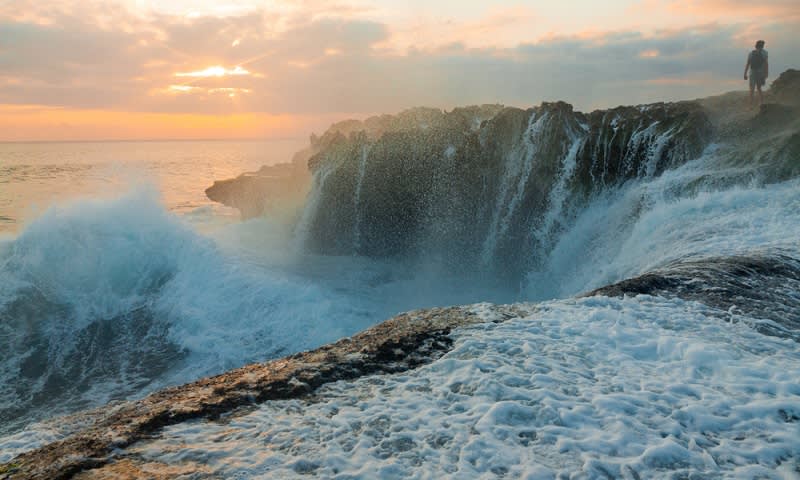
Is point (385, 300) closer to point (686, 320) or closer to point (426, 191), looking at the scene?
point (426, 191)

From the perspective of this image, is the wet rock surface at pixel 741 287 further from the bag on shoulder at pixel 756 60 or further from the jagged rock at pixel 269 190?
the jagged rock at pixel 269 190

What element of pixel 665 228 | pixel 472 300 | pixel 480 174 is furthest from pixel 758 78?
pixel 472 300

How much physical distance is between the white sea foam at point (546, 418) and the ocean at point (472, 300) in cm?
3

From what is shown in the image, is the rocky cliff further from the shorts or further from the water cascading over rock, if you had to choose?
the shorts

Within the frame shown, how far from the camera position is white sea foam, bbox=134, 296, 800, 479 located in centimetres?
404

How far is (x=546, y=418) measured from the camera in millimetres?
4680

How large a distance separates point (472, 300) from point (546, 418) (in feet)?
46.2

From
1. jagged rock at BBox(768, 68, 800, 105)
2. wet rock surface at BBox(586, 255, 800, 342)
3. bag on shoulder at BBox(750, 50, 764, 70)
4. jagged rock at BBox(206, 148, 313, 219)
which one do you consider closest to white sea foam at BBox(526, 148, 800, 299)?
wet rock surface at BBox(586, 255, 800, 342)

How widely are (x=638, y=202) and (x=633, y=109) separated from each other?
589 cm

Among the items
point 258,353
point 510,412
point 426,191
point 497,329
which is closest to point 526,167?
point 426,191

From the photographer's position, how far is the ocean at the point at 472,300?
14.4 ft

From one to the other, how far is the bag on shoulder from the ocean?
1817mm

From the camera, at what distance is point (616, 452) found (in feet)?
13.6

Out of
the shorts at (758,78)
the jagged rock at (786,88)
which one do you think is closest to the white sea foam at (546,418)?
the shorts at (758,78)
